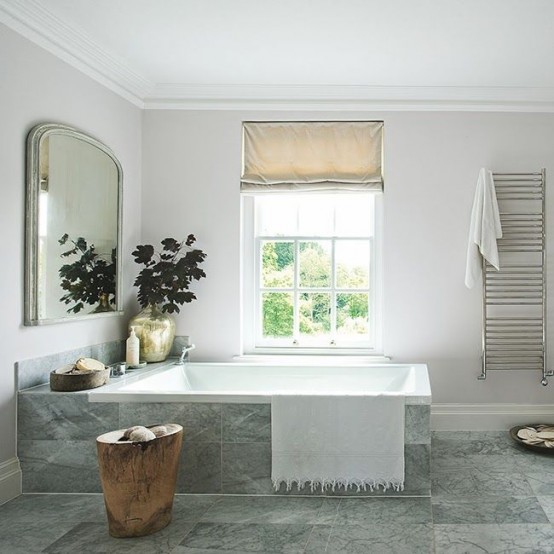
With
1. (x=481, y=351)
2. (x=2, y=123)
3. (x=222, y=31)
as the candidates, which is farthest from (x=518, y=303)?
(x=2, y=123)

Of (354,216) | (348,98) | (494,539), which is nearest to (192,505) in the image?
(494,539)

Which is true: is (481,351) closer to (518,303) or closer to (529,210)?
(518,303)

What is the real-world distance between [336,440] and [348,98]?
2.44m

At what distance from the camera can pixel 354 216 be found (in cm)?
424

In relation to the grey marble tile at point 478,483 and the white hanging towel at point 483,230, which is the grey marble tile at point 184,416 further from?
the white hanging towel at point 483,230

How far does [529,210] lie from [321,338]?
1755 millimetres

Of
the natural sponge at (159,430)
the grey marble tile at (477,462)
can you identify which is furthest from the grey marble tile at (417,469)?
the natural sponge at (159,430)

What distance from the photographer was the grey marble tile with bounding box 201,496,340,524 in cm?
260

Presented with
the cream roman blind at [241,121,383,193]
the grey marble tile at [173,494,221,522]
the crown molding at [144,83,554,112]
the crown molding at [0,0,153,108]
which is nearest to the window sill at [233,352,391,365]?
the cream roman blind at [241,121,383,193]

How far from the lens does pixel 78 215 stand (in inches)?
132

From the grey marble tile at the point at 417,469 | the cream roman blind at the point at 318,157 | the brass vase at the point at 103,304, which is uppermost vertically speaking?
the cream roman blind at the point at 318,157

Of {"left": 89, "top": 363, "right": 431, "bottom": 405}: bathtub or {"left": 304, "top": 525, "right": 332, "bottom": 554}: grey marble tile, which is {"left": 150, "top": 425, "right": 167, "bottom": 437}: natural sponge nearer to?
{"left": 304, "top": 525, "right": 332, "bottom": 554}: grey marble tile

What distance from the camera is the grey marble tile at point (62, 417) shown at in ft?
9.51

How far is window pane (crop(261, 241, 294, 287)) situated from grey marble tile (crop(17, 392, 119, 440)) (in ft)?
5.56
